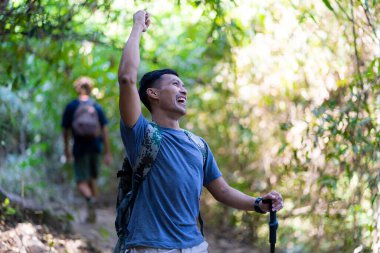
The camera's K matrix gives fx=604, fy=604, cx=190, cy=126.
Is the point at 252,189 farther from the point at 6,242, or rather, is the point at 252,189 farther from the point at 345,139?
the point at 6,242

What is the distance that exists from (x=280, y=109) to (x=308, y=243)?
1749 mm

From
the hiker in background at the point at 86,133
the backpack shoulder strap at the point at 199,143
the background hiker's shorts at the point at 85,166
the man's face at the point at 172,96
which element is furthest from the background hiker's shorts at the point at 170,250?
the background hiker's shorts at the point at 85,166

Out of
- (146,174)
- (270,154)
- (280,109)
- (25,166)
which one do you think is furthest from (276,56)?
(146,174)

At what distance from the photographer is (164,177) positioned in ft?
10.5

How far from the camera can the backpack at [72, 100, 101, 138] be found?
7.73 metres

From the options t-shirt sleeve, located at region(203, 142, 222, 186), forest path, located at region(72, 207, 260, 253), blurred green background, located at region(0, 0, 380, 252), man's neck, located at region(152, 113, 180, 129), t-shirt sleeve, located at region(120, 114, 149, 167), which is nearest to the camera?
t-shirt sleeve, located at region(120, 114, 149, 167)

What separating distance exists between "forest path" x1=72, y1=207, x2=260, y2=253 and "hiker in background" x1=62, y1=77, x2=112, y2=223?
24cm

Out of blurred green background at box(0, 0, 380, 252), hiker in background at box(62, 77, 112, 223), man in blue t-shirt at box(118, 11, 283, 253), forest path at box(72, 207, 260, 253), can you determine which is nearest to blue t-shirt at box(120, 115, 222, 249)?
man in blue t-shirt at box(118, 11, 283, 253)

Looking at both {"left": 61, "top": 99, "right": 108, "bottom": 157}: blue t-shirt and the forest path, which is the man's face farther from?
Answer: {"left": 61, "top": 99, "right": 108, "bottom": 157}: blue t-shirt

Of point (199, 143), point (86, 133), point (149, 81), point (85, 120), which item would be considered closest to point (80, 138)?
point (86, 133)

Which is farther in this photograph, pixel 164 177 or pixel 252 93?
pixel 252 93

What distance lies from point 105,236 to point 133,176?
13.0 ft

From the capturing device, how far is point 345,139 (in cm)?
507

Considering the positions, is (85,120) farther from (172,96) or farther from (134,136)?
(134,136)
